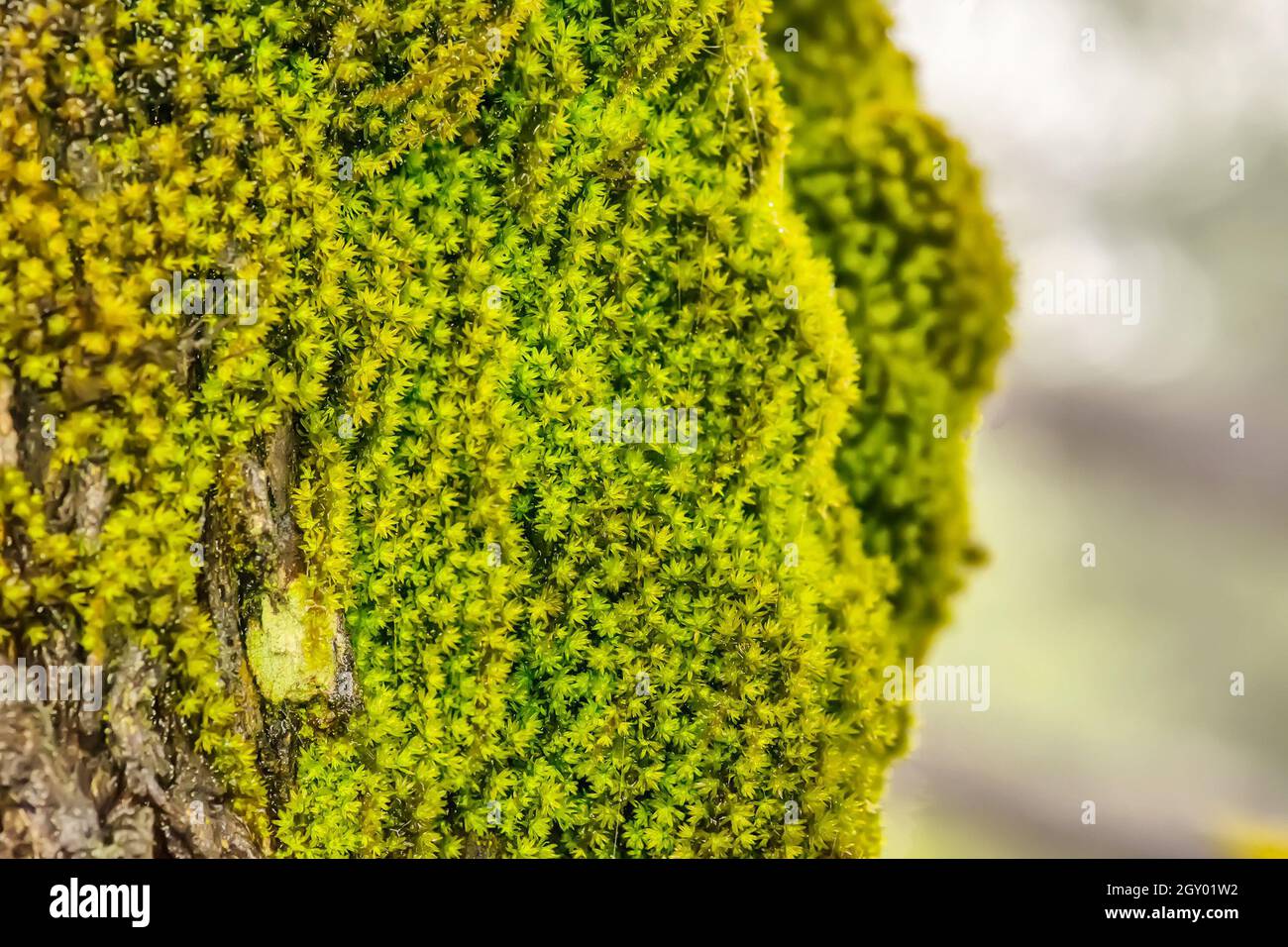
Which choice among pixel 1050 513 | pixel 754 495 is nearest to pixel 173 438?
pixel 754 495

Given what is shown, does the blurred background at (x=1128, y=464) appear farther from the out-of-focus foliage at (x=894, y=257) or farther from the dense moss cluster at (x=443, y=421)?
the dense moss cluster at (x=443, y=421)

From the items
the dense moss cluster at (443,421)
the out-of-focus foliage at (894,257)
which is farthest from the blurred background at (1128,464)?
the dense moss cluster at (443,421)

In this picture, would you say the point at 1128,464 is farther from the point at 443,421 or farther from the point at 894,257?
the point at 443,421

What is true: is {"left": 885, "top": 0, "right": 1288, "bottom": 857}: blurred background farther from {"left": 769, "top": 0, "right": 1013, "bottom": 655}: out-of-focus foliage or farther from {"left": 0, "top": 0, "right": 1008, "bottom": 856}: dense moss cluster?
{"left": 0, "top": 0, "right": 1008, "bottom": 856}: dense moss cluster

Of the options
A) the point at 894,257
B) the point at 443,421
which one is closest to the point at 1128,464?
the point at 894,257

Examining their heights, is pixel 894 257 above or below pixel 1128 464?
above

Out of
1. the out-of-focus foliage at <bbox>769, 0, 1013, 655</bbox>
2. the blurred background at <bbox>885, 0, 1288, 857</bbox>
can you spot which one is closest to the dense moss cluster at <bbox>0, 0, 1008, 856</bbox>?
the out-of-focus foliage at <bbox>769, 0, 1013, 655</bbox>
